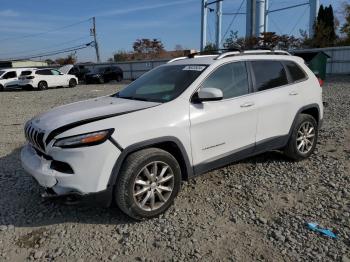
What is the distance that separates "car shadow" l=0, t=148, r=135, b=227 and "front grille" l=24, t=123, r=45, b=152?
627mm

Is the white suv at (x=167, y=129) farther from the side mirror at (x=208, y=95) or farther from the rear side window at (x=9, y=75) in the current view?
the rear side window at (x=9, y=75)

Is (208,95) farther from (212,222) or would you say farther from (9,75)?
(9,75)

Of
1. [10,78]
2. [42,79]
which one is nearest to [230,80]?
[42,79]

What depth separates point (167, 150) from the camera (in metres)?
3.91

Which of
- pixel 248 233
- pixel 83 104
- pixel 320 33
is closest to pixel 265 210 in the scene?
pixel 248 233

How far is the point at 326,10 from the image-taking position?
36.2 m

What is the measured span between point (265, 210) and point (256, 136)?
106 cm

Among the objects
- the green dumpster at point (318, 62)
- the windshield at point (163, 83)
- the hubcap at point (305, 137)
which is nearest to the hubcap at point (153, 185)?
the windshield at point (163, 83)

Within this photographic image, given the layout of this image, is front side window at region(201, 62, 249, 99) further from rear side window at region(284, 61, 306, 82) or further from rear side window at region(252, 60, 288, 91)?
rear side window at region(284, 61, 306, 82)

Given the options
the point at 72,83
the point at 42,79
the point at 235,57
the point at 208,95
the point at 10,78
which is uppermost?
the point at 235,57

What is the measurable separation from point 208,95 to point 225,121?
17.9 inches

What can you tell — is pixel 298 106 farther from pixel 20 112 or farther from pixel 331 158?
pixel 20 112

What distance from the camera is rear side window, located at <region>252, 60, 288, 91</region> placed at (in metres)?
4.69

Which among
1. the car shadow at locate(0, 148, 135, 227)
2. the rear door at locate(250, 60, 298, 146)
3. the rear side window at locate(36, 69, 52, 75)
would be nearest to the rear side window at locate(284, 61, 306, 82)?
the rear door at locate(250, 60, 298, 146)
